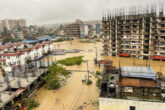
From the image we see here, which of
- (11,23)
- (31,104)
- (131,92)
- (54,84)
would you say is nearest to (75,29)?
(54,84)

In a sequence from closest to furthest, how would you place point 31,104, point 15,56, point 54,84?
point 31,104, point 54,84, point 15,56

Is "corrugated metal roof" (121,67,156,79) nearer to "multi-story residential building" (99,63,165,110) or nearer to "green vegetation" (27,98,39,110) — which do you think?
"multi-story residential building" (99,63,165,110)

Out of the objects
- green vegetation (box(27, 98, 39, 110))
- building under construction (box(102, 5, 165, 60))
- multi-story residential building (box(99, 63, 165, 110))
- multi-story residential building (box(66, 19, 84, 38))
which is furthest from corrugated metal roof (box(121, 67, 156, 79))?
multi-story residential building (box(66, 19, 84, 38))

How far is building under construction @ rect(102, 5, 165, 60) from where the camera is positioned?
26189 millimetres

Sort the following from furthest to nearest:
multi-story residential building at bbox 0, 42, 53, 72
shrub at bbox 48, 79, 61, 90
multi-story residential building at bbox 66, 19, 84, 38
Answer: multi-story residential building at bbox 66, 19, 84, 38, multi-story residential building at bbox 0, 42, 53, 72, shrub at bbox 48, 79, 61, 90

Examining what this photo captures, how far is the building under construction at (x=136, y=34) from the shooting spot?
85.9ft

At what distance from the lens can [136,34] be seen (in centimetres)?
2864

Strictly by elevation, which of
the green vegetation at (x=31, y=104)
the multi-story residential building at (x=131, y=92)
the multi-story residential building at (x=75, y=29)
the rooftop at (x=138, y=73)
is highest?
the multi-story residential building at (x=75, y=29)

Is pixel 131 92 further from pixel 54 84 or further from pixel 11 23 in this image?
pixel 11 23

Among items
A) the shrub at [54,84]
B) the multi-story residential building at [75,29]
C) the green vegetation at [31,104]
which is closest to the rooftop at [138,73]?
the shrub at [54,84]

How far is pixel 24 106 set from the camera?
47.2 feet

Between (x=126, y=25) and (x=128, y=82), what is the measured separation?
21649 millimetres

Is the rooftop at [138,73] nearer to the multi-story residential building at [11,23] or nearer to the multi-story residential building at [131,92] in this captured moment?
the multi-story residential building at [131,92]

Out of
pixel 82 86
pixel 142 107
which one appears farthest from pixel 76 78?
pixel 142 107
